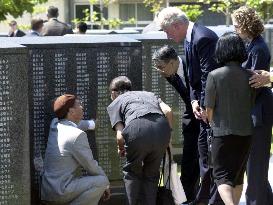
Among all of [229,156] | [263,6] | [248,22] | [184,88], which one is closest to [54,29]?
[263,6]

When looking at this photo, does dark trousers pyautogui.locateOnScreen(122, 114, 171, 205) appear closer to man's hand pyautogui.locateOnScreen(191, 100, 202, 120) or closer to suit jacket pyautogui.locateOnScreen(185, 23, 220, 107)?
man's hand pyautogui.locateOnScreen(191, 100, 202, 120)

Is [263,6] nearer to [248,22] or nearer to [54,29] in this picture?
[54,29]

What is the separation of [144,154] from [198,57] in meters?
1.24

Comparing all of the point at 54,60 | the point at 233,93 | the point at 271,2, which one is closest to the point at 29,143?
the point at 54,60

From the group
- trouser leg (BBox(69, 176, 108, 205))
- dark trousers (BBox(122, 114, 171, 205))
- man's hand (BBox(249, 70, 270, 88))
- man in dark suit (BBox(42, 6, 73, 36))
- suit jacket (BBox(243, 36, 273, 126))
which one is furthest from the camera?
man in dark suit (BBox(42, 6, 73, 36))

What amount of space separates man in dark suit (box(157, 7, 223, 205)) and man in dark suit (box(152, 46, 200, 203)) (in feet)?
0.66

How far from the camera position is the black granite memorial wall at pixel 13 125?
289 inches

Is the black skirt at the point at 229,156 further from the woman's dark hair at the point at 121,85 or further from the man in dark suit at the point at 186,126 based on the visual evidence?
the man in dark suit at the point at 186,126

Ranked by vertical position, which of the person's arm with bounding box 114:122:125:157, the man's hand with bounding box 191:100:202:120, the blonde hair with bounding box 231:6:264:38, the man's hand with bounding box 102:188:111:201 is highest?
the blonde hair with bounding box 231:6:264:38

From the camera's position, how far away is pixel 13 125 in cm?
743

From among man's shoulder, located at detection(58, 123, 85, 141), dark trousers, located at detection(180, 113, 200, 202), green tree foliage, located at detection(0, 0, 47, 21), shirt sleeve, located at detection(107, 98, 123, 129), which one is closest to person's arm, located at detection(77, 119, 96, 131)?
man's shoulder, located at detection(58, 123, 85, 141)

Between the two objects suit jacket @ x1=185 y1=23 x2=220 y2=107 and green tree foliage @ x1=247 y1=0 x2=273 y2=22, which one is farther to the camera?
green tree foliage @ x1=247 y1=0 x2=273 y2=22

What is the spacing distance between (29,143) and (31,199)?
65cm

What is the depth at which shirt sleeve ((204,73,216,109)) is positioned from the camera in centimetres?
729
